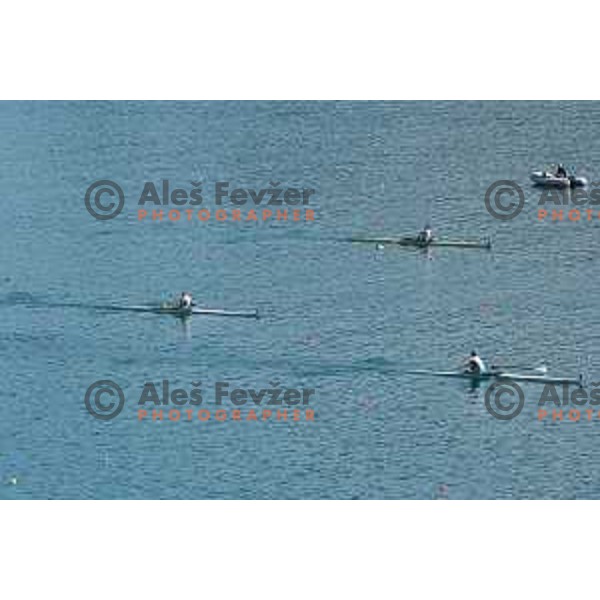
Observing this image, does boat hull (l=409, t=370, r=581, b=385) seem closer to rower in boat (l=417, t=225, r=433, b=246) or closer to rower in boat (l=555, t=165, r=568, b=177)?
rower in boat (l=417, t=225, r=433, b=246)

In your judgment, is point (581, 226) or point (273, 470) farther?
point (581, 226)

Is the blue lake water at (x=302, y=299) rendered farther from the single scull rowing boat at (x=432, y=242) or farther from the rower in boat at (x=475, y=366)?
the rower in boat at (x=475, y=366)

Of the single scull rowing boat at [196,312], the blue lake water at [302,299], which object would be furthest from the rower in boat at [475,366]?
the single scull rowing boat at [196,312]

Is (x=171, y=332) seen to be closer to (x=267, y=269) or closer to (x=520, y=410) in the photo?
(x=267, y=269)

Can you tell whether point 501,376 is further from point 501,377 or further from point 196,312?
point 196,312

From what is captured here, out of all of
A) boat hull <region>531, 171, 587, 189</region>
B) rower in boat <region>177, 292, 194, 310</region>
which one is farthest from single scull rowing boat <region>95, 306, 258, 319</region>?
boat hull <region>531, 171, 587, 189</region>

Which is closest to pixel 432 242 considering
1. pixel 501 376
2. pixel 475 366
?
pixel 475 366
